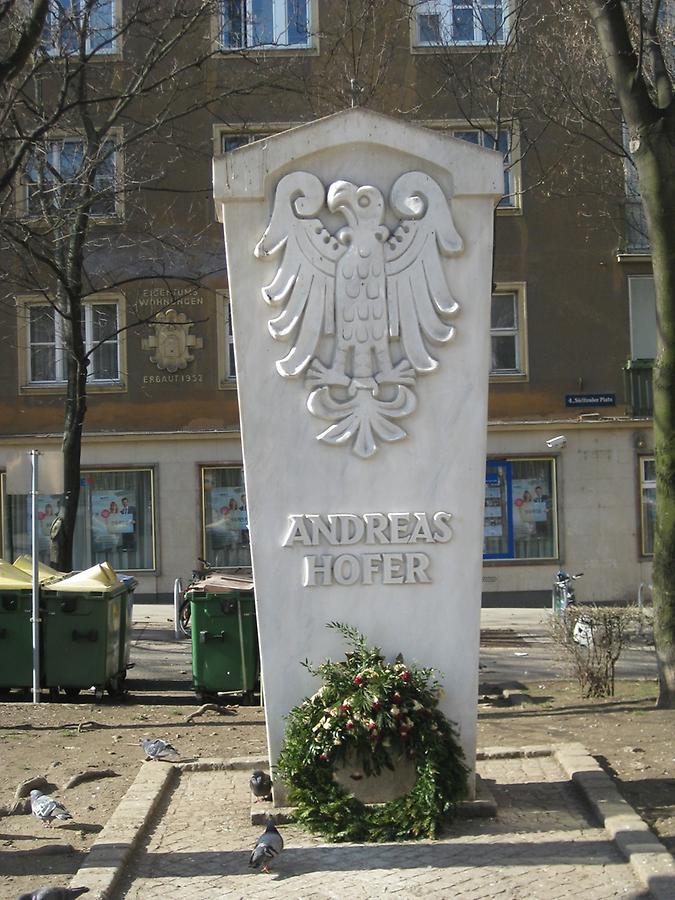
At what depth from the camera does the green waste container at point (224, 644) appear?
1267 centimetres

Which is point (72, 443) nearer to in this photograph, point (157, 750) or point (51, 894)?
point (157, 750)

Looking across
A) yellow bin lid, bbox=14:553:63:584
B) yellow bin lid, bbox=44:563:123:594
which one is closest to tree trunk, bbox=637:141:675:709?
yellow bin lid, bbox=44:563:123:594

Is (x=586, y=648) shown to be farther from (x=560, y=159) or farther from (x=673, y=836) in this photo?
(x=560, y=159)

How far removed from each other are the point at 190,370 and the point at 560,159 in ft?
27.7

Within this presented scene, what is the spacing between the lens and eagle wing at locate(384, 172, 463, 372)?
23.7 ft

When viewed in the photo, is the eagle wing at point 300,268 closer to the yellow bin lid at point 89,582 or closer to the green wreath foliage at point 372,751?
the green wreath foliage at point 372,751

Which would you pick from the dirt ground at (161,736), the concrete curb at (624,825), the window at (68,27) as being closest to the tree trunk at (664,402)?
the dirt ground at (161,736)

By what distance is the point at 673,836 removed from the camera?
21.5 ft

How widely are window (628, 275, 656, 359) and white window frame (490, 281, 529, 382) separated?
7.23 ft

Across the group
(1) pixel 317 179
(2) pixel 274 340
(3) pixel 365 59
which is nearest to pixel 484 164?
(1) pixel 317 179

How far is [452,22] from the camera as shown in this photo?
19.9 metres

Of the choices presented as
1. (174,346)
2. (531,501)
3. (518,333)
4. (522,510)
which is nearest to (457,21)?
(518,333)

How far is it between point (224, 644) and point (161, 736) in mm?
2419

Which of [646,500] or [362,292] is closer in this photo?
[362,292]
